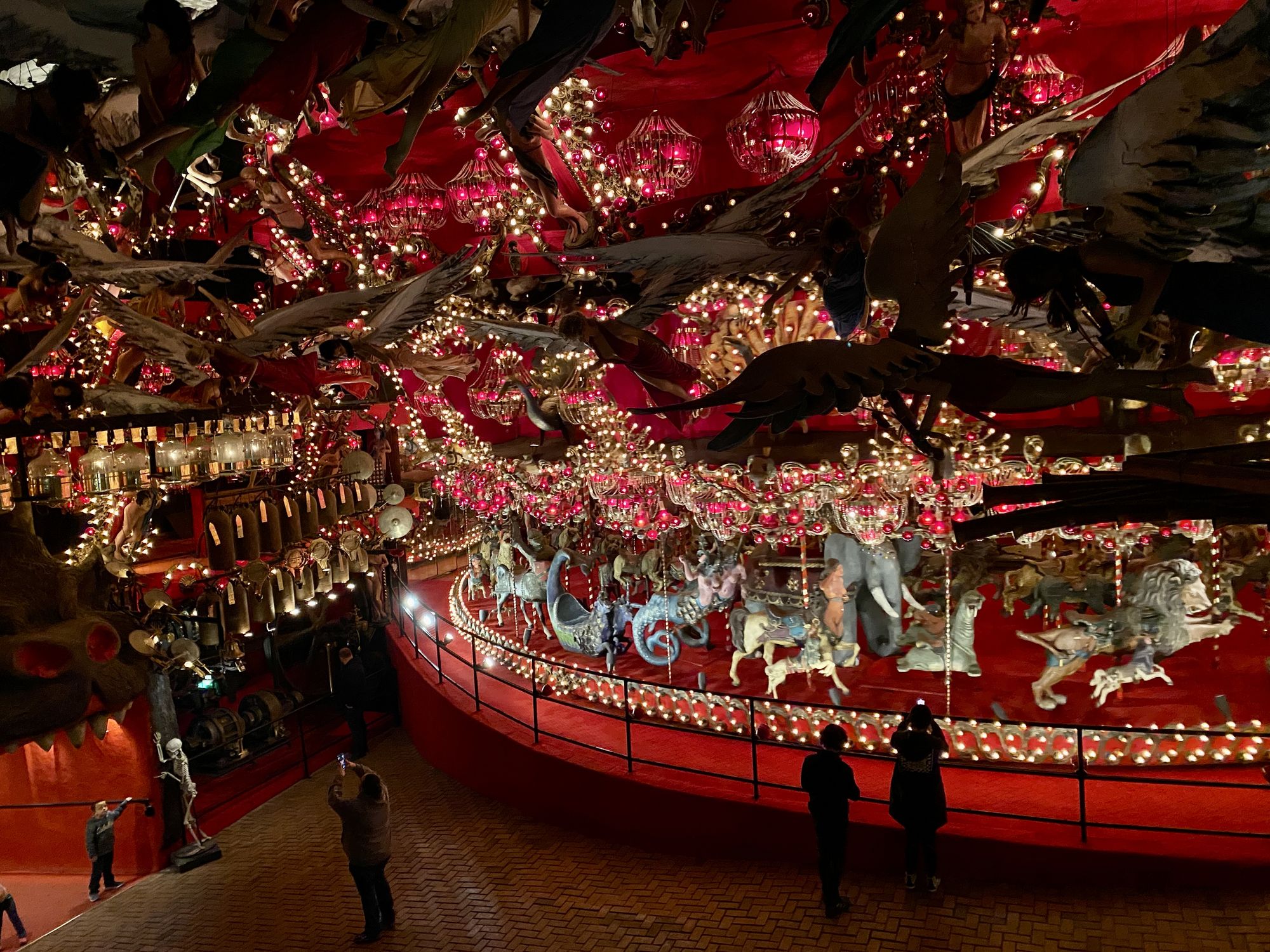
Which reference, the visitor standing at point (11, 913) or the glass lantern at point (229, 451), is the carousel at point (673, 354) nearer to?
the glass lantern at point (229, 451)

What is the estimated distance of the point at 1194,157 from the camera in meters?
1.68

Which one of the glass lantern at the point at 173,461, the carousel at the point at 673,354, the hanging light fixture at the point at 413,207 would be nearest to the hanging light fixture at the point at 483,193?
the carousel at the point at 673,354

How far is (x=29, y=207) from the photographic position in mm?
2459

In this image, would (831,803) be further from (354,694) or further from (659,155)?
(354,694)

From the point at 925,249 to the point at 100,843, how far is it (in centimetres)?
857

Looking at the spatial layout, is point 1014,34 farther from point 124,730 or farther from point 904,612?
point 124,730

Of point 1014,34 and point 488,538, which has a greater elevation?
point 1014,34

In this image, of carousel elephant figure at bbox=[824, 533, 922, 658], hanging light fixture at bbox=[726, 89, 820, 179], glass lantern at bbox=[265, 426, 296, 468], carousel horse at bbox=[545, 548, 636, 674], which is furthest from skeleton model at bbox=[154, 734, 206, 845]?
hanging light fixture at bbox=[726, 89, 820, 179]

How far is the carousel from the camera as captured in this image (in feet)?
6.67

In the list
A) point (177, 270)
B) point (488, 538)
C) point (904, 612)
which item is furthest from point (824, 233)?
point (488, 538)

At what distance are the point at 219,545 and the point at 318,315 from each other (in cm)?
269

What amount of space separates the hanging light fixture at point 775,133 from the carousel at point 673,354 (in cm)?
3

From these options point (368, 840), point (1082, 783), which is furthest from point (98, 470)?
point (1082, 783)

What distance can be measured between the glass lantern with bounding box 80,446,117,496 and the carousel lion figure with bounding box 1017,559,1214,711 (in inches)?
269
